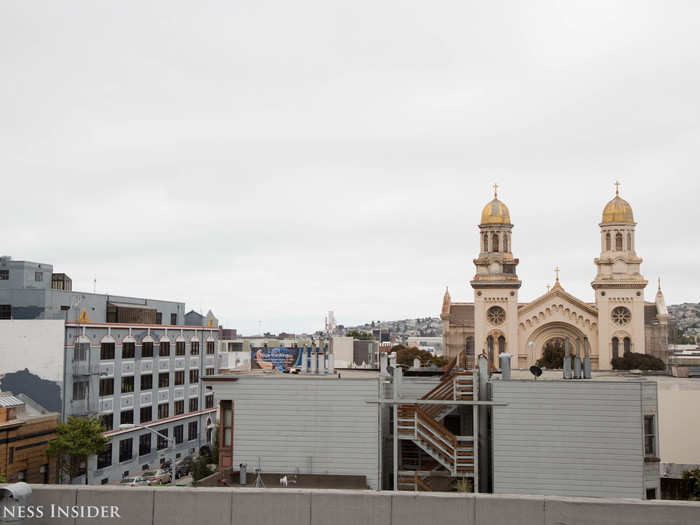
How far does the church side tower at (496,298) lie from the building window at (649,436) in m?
82.2

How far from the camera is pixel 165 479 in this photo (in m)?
51.9

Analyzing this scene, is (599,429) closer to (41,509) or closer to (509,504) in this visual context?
(509,504)

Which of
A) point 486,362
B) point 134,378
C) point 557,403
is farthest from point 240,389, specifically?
point 134,378

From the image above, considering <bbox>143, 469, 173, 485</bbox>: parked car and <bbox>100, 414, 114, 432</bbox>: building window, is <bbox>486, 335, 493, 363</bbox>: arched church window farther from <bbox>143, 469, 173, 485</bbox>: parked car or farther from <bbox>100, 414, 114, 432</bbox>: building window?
<bbox>100, 414, 114, 432</bbox>: building window

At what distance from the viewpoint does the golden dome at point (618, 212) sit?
11331 centimetres

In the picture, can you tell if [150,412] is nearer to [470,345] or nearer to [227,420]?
[227,420]

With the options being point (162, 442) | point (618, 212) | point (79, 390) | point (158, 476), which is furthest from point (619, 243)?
point (79, 390)

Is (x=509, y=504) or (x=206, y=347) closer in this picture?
(x=509, y=504)

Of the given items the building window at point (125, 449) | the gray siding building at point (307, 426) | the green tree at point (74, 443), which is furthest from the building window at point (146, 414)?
the gray siding building at point (307, 426)

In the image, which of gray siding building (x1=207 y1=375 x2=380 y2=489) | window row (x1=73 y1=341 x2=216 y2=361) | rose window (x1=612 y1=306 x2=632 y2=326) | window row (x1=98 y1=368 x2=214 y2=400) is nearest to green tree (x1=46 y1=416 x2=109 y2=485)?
window row (x1=98 y1=368 x2=214 y2=400)

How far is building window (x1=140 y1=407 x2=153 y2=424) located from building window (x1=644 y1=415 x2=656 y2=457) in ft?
139

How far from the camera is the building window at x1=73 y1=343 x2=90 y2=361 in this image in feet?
166

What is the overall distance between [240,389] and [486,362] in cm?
951

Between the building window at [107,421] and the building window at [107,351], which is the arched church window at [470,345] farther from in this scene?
the building window at [107,421]
